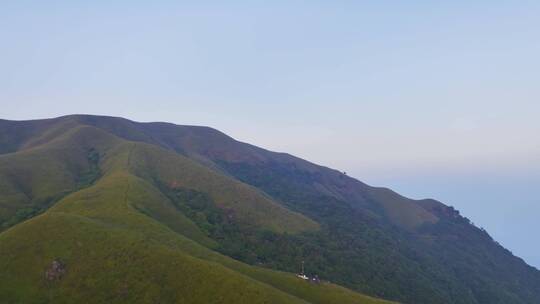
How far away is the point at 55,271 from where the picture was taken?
3693 inches

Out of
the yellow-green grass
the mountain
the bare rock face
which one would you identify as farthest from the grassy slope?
the bare rock face

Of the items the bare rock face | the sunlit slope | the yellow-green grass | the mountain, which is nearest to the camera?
the yellow-green grass

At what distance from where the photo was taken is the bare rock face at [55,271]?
92688 millimetres

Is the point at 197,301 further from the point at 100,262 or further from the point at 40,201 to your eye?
the point at 40,201

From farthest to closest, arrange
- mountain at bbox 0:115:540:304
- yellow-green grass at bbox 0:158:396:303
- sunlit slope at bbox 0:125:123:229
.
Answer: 1. sunlit slope at bbox 0:125:123:229
2. mountain at bbox 0:115:540:304
3. yellow-green grass at bbox 0:158:396:303

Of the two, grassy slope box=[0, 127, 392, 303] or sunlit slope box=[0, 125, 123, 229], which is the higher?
sunlit slope box=[0, 125, 123, 229]

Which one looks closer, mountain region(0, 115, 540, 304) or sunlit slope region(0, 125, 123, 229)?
mountain region(0, 115, 540, 304)

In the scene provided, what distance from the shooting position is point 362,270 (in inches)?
7067

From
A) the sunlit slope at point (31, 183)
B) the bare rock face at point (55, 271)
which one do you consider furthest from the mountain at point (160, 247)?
the sunlit slope at point (31, 183)

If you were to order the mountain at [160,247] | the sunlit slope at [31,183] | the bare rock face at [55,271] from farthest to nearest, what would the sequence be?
the sunlit slope at [31,183]
the bare rock face at [55,271]
the mountain at [160,247]

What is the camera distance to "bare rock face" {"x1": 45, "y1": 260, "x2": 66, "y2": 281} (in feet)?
304

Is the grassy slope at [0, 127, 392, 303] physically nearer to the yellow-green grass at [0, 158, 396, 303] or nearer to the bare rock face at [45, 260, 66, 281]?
the yellow-green grass at [0, 158, 396, 303]

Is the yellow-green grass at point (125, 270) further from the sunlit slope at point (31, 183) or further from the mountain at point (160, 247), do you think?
the sunlit slope at point (31, 183)

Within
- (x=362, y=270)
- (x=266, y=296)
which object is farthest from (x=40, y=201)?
(x=362, y=270)
